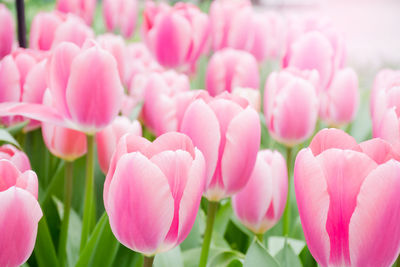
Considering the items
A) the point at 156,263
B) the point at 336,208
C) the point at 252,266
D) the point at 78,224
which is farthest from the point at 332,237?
the point at 78,224

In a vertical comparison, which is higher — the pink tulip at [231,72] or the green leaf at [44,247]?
the pink tulip at [231,72]

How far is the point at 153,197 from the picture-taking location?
17.2 inches

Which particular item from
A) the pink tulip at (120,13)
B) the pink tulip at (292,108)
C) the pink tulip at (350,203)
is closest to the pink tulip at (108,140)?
the pink tulip at (292,108)

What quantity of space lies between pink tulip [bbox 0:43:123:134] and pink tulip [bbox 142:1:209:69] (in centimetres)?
49

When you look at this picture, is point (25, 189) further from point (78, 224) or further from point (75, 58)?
point (78, 224)

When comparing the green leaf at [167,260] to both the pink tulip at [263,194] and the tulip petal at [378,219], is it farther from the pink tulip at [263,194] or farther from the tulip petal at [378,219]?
the tulip petal at [378,219]

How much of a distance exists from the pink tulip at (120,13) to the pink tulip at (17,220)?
1.20 m

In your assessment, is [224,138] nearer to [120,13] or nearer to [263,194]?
[263,194]

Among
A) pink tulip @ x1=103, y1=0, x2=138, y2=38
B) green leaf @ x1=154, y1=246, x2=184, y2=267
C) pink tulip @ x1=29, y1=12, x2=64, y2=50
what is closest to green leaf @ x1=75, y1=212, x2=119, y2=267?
green leaf @ x1=154, y1=246, x2=184, y2=267

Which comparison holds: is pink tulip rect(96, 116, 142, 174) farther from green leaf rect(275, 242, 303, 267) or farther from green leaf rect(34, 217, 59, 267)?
green leaf rect(275, 242, 303, 267)

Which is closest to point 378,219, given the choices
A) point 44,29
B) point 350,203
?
point 350,203

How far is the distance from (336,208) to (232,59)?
58 centimetres

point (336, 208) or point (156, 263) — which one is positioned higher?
point (336, 208)

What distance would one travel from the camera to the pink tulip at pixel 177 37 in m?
1.07
